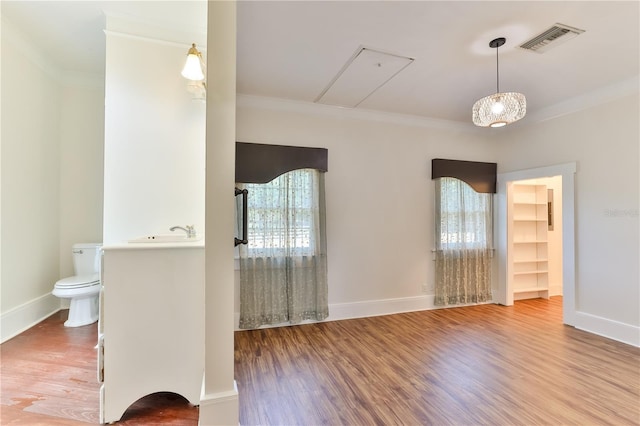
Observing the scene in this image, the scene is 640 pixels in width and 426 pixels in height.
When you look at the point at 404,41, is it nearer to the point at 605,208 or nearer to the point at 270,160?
the point at 270,160

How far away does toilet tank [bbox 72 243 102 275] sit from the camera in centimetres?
329

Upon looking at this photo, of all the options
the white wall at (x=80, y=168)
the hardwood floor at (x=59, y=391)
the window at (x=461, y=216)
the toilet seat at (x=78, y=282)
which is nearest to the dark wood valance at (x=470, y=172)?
the window at (x=461, y=216)

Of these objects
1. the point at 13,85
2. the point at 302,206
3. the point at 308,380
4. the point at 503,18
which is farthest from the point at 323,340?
the point at 13,85

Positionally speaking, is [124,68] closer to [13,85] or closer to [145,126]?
Result: [145,126]

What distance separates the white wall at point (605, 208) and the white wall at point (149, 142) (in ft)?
13.8

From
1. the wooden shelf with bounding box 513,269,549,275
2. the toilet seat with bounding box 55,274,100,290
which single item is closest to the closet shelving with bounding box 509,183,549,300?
the wooden shelf with bounding box 513,269,549,275

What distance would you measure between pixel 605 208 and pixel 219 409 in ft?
13.6

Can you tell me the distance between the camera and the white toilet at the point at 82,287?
2.86 meters

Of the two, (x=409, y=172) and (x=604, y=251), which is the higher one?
(x=409, y=172)

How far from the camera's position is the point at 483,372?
2293 millimetres

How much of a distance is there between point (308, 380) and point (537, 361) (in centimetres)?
199

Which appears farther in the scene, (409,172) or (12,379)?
(409,172)

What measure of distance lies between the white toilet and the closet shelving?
5.72 metres

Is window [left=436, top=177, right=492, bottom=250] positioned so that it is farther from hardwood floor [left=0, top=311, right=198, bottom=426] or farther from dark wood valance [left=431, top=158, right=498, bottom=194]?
hardwood floor [left=0, top=311, right=198, bottom=426]
